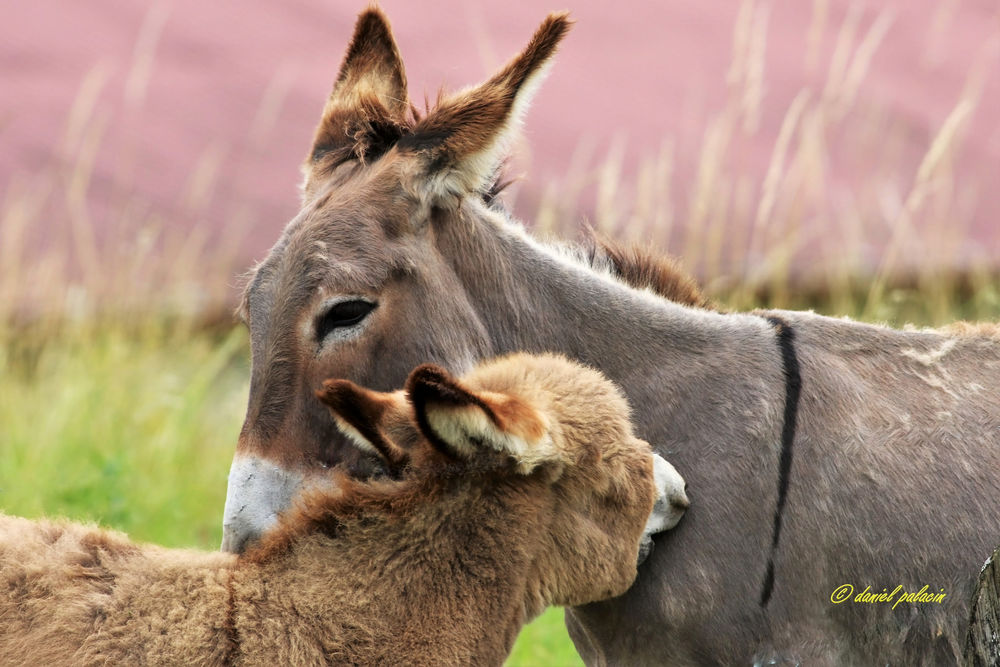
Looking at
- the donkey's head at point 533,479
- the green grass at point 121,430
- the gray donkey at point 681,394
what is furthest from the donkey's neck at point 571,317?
the green grass at point 121,430

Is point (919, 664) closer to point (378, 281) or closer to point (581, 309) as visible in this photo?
point (581, 309)

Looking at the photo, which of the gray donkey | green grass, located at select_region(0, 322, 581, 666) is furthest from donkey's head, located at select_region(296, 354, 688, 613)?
green grass, located at select_region(0, 322, 581, 666)

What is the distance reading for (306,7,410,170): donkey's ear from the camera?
3.95 meters

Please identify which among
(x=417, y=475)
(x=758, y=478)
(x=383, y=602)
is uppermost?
(x=417, y=475)

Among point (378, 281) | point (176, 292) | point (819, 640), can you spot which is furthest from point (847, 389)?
point (176, 292)

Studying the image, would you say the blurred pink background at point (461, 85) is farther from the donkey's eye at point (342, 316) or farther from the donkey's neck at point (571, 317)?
the donkey's eye at point (342, 316)

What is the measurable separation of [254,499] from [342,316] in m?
0.60

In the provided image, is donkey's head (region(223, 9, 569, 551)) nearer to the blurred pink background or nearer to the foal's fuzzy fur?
the foal's fuzzy fur

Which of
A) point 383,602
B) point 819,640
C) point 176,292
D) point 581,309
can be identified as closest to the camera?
point 383,602

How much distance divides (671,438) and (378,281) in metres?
Result: 1.00

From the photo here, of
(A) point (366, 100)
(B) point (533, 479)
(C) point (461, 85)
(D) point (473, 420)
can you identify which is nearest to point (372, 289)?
(A) point (366, 100)

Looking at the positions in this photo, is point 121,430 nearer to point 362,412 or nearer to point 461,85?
point 461,85

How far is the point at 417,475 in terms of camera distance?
290 centimetres

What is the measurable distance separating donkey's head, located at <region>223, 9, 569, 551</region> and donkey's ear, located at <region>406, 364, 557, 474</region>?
75 centimetres
